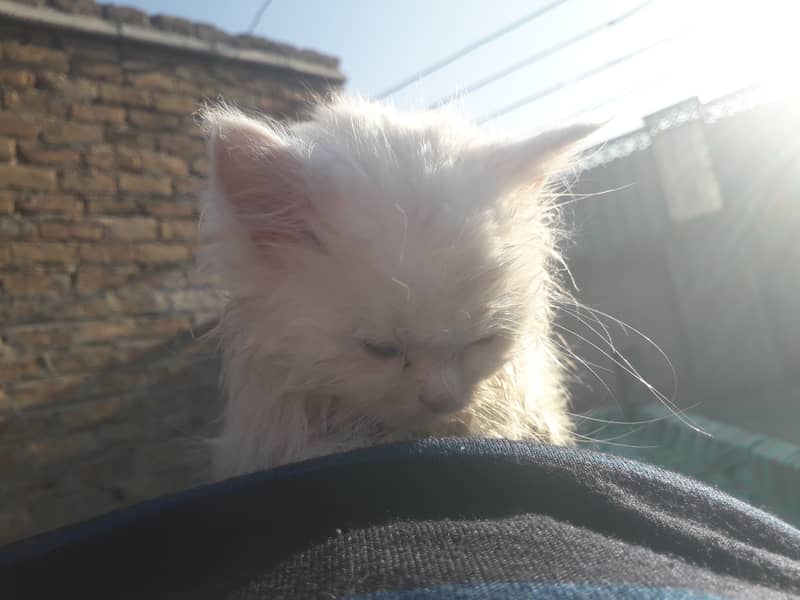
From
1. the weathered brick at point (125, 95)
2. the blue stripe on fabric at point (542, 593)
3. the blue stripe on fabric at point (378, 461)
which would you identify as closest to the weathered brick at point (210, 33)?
the weathered brick at point (125, 95)

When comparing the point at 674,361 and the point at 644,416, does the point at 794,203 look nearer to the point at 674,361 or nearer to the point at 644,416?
the point at 674,361

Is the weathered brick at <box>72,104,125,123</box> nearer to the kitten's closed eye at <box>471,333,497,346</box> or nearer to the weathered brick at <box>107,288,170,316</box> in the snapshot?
the weathered brick at <box>107,288,170,316</box>

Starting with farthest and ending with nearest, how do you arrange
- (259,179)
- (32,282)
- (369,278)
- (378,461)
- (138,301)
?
(138,301)
(32,282)
(259,179)
(369,278)
(378,461)

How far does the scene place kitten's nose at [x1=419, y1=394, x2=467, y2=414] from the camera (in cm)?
93

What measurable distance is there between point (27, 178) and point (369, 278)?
2.48m

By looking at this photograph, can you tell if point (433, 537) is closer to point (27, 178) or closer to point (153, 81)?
point (27, 178)

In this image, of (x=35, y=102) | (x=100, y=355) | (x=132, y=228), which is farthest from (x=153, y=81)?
(x=100, y=355)

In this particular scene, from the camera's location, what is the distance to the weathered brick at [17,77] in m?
2.64

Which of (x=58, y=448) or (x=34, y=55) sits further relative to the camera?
(x=34, y=55)

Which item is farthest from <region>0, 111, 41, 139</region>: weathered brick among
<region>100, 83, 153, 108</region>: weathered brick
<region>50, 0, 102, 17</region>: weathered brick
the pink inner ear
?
the pink inner ear

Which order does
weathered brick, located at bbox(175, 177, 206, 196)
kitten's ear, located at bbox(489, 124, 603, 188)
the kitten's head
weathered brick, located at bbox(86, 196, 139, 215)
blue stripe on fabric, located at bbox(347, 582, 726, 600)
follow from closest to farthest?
Result: 1. blue stripe on fabric, located at bbox(347, 582, 726, 600)
2. the kitten's head
3. kitten's ear, located at bbox(489, 124, 603, 188)
4. weathered brick, located at bbox(86, 196, 139, 215)
5. weathered brick, located at bbox(175, 177, 206, 196)

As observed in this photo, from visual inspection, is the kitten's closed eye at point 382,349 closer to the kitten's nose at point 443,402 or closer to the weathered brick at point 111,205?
the kitten's nose at point 443,402

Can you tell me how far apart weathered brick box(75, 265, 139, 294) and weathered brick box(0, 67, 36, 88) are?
887 millimetres

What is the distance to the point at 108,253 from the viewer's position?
288cm
